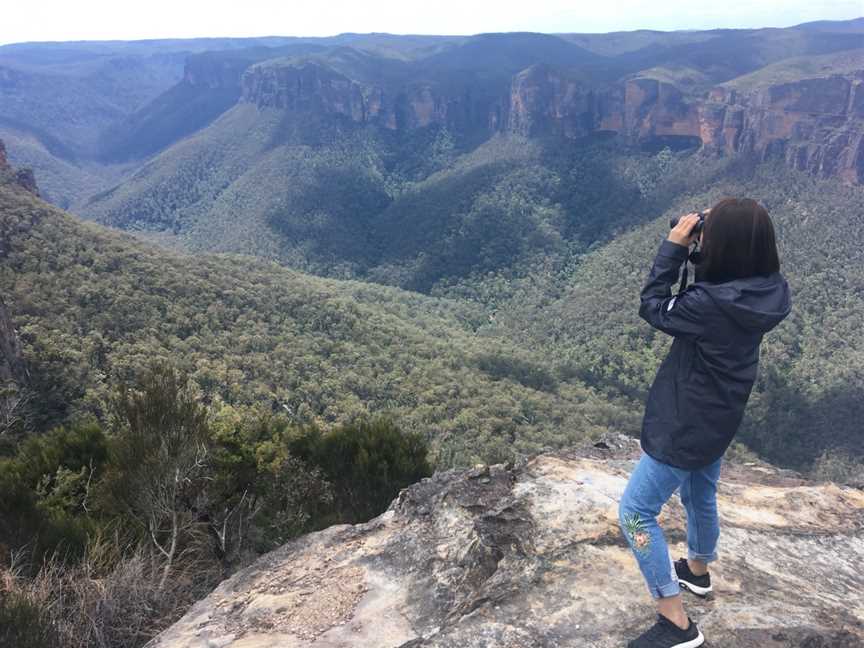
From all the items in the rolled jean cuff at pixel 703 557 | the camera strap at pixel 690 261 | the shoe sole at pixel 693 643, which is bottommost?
the shoe sole at pixel 693 643

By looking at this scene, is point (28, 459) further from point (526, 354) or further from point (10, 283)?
point (526, 354)

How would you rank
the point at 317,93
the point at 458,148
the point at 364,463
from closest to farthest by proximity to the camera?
the point at 364,463 → the point at 458,148 → the point at 317,93

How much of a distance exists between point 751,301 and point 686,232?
593 millimetres

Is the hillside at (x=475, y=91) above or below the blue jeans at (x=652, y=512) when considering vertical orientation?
above

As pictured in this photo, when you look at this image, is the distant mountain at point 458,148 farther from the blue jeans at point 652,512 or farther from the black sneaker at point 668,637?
the black sneaker at point 668,637

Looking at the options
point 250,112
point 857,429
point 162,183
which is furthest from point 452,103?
point 857,429

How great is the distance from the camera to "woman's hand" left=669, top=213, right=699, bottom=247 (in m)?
3.71

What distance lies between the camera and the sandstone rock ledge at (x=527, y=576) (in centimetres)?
434

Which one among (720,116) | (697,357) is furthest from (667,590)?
(720,116)

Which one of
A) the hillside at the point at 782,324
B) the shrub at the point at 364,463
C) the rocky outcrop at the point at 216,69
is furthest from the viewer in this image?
the rocky outcrop at the point at 216,69

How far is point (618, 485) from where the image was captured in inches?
266

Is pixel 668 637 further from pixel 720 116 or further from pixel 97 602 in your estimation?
pixel 720 116

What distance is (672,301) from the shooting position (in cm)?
364

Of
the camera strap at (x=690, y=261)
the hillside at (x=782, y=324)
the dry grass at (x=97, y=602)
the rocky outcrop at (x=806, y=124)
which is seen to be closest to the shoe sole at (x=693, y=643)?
the camera strap at (x=690, y=261)
